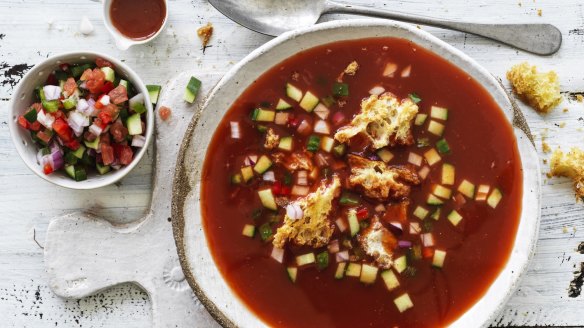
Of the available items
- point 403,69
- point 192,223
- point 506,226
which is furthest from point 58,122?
point 506,226

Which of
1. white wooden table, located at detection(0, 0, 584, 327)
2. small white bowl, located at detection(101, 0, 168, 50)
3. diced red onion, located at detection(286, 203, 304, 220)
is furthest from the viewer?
white wooden table, located at detection(0, 0, 584, 327)

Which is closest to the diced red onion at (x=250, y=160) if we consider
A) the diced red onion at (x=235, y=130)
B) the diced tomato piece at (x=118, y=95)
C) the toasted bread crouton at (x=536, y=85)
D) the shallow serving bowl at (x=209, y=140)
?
the diced red onion at (x=235, y=130)

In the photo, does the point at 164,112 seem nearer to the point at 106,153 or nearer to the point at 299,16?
the point at 106,153

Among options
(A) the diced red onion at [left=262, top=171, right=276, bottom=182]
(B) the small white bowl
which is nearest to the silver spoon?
(B) the small white bowl

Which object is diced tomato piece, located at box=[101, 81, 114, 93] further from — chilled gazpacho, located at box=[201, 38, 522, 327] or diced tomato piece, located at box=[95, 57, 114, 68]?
chilled gazpacho, located at box=[201, 38, 522, 327]

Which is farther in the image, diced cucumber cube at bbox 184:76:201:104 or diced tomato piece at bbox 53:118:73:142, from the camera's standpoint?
diced cucumber cube at bbox 184:76:201:104

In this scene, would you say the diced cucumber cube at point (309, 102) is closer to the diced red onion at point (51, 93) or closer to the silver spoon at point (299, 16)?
the silver spoon at point (299, 16)

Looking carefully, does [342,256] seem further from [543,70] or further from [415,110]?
[543,70]
